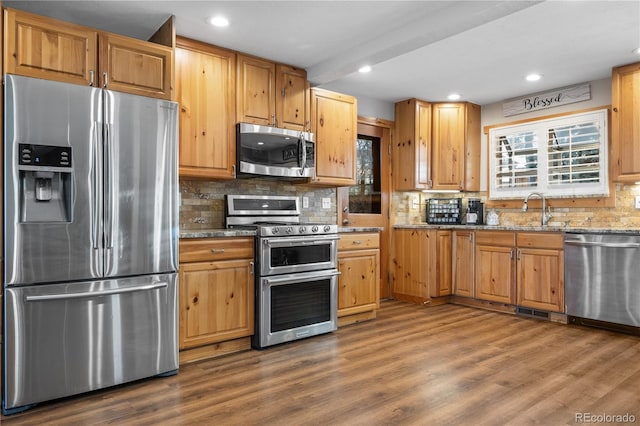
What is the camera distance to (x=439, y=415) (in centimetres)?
223

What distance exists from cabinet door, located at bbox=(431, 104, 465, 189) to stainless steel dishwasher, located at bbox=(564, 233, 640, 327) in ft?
5.17

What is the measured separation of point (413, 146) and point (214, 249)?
300 cm

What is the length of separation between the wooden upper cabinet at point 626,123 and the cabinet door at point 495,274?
1225 millimetres

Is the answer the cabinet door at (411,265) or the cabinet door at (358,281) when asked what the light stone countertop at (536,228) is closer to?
the cabinet door at (411,265)

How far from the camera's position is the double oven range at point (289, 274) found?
10.9ft

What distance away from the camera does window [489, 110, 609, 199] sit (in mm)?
4465

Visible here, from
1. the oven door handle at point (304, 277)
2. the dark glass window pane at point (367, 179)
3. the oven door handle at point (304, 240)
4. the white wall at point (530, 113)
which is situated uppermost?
the white wall at point (530, 113)

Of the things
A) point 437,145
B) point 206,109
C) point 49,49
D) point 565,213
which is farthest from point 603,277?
point 49,49

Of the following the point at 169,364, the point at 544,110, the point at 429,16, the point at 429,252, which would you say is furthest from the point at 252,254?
the point at 544,110

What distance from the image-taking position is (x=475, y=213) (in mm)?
5316

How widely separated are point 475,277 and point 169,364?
337cm

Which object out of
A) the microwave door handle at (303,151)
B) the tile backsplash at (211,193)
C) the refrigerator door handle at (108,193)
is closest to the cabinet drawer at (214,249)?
the refrigerator door handle at (108,193)

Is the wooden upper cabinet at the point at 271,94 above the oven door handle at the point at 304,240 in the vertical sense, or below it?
above

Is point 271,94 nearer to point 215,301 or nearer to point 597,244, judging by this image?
point 215,301
